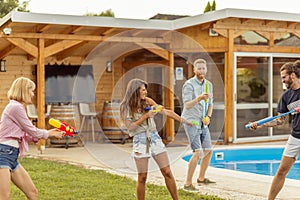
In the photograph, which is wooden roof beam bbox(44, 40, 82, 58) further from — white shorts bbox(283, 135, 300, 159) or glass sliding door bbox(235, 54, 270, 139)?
white shorts bbox(283, 135, 300, 159)

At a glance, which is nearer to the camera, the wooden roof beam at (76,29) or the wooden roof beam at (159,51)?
the wooden roof beam at (76,29)

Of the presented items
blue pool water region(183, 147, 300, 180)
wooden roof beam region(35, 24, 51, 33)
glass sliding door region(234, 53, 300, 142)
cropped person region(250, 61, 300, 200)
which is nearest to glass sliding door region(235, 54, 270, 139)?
glass sliding door region(234, 53, 300, 142)

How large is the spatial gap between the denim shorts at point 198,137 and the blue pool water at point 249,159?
2.48m

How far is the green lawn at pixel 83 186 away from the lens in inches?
205

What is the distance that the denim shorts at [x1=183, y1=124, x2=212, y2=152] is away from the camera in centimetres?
541

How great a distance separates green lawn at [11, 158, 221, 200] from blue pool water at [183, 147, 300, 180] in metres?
2.37

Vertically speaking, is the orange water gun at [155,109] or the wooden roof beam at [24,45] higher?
the wooden roof beam at [24,45]

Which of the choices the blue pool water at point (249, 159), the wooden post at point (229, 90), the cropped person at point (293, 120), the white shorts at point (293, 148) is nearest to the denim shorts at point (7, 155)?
the cropped person at point (293, 120)

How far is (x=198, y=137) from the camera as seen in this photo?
5551 millimetres

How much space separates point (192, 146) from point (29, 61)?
6533 mm

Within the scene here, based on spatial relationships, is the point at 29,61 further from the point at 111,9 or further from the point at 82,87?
the point at 111,9

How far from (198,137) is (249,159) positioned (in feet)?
12.6

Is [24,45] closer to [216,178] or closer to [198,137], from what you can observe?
[216,178]

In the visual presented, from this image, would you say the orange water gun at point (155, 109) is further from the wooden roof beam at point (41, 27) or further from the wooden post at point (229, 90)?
the wooden post at point (229, 90)
